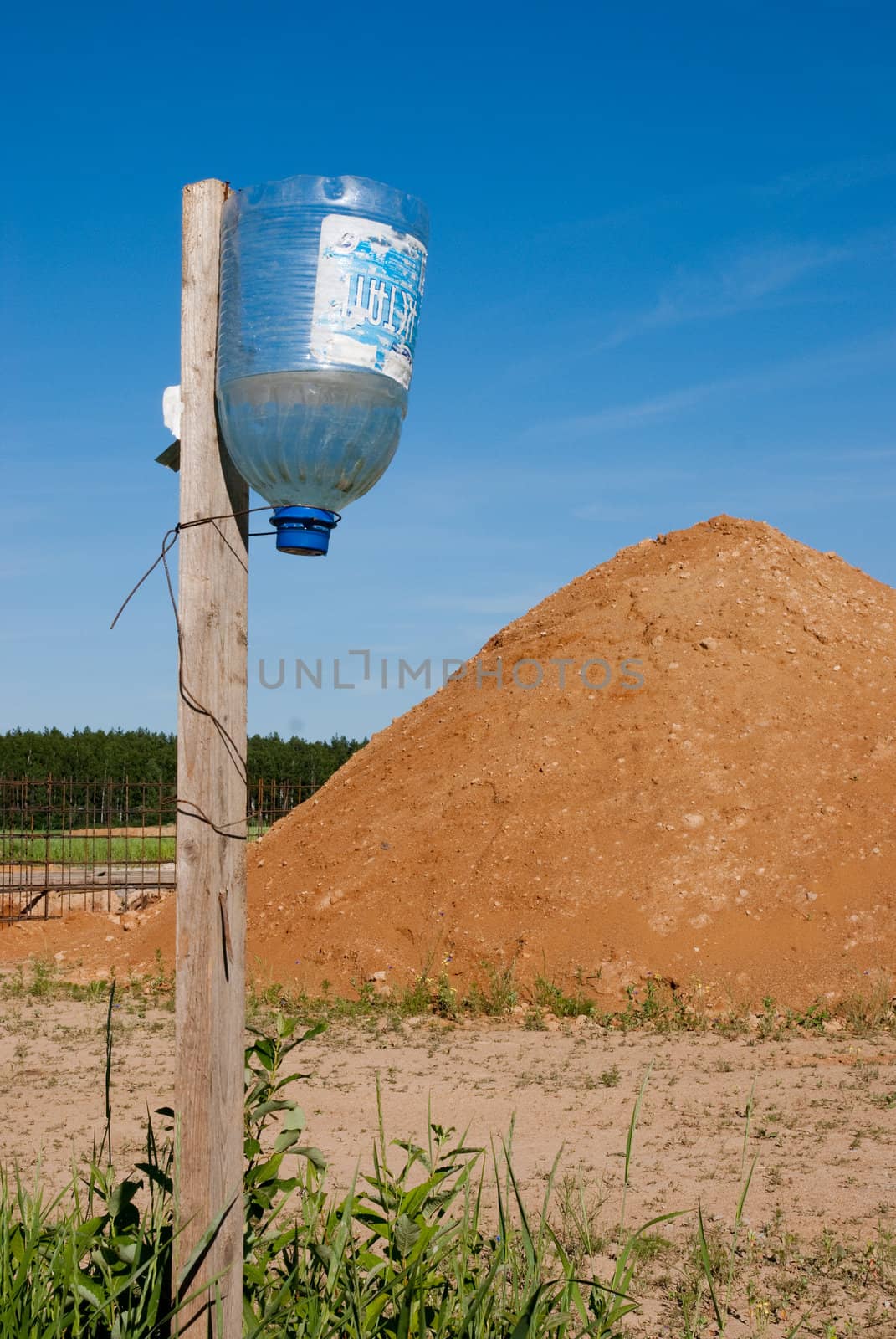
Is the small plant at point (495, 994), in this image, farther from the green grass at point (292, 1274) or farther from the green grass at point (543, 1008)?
the green grass at point (292, 1274)

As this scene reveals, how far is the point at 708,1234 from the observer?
4.11m

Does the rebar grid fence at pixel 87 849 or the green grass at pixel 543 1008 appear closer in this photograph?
the green grass at pixel 543 1008

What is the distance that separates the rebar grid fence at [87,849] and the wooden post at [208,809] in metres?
3.48

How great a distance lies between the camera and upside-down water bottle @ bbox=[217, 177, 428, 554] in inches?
91.9

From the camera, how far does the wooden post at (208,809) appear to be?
2.31 metres

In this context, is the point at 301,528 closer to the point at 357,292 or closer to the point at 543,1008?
the point at 357,292

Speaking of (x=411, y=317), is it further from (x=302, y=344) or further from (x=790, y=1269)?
(x=790, y=1269)

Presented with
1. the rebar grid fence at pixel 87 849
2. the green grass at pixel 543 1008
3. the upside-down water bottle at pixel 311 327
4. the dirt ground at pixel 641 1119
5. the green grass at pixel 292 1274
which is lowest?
the dirt ground at pixel 641 1119

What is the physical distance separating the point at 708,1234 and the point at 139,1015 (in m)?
5.33

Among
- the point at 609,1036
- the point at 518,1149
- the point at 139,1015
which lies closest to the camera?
the point at 518,1149

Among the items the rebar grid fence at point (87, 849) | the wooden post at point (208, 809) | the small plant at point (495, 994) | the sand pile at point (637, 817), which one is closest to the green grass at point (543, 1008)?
the small plant at point (495, 994)

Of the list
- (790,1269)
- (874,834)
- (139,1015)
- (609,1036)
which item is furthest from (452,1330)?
(874,834)

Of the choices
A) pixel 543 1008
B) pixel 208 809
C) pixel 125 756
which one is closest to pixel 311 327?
pixel 208 809

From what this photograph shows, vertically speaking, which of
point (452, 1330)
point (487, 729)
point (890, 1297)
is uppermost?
point (487, 729)
